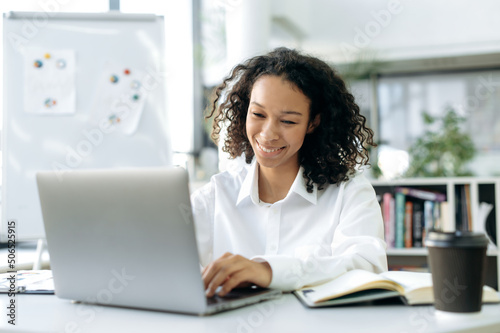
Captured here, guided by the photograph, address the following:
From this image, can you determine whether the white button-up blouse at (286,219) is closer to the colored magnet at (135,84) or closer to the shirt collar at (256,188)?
the shirt collar at (256,188)

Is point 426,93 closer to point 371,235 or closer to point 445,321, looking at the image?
point 371,235

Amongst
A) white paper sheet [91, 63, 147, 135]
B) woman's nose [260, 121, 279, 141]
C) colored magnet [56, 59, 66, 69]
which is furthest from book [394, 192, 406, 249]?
colored magnet [56, 59, 66, 69]

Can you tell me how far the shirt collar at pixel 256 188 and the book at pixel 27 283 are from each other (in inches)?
21.1

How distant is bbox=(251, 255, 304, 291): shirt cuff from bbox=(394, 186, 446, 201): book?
2152mm

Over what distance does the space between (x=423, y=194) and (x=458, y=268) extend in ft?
7.59


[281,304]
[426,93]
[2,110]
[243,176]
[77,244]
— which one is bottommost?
[281,304]

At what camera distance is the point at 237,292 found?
943 millimetres

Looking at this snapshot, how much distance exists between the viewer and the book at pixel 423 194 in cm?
297

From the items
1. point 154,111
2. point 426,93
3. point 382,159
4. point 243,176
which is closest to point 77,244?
point 243,176

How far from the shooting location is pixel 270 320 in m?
0.80

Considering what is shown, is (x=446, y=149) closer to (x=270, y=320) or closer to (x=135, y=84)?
(x=135, y=84)

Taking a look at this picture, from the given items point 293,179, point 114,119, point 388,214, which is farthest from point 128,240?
point 388,214

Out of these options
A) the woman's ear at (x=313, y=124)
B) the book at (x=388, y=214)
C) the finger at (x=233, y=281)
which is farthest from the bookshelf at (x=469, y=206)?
the finger at (x=233, y=281)

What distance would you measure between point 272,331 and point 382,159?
294cm
